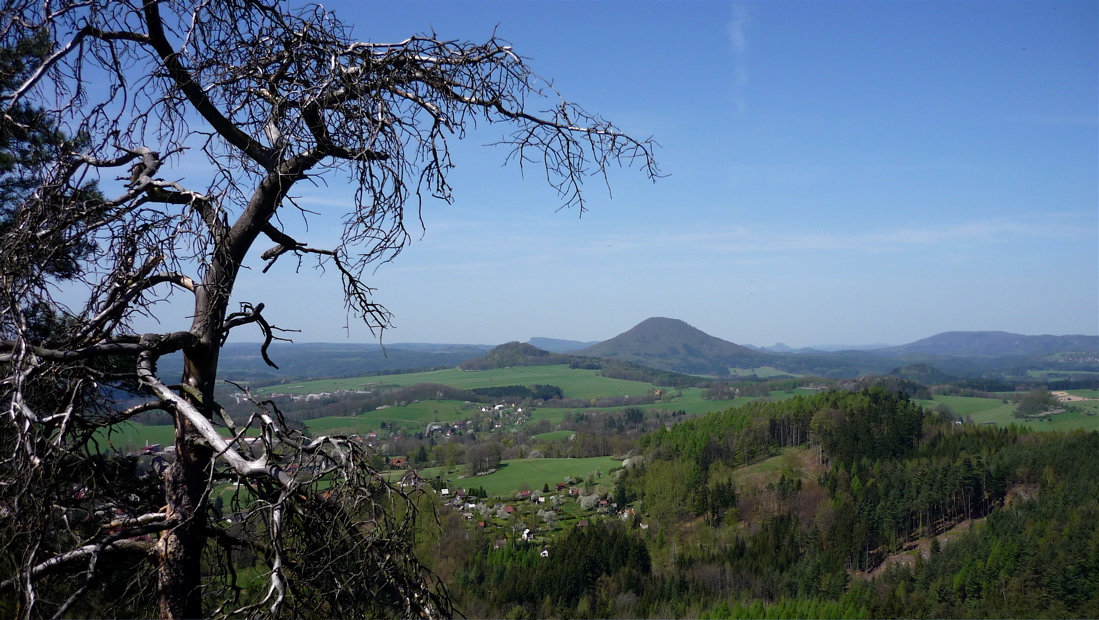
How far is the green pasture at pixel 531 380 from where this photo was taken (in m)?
74.8

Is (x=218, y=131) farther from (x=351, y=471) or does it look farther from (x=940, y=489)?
(x=940, y=489)

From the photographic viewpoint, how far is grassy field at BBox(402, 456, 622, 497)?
47031 millimetres

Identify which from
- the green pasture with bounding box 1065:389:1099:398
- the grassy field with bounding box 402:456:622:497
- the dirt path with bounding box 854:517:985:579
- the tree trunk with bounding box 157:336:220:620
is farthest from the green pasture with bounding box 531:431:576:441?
the tree trunk with bounding box 157:336:220:620

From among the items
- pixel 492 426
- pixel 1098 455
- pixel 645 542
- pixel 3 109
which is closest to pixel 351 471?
pixel 3 109

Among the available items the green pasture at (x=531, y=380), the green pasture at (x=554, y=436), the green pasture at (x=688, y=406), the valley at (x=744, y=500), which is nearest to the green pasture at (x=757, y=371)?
the green pasture at (x=531, y=380)

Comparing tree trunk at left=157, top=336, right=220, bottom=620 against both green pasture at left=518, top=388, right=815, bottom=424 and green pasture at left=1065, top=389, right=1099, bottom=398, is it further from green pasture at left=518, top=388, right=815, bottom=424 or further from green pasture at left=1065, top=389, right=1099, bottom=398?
green pasture at left=1065, top=389, right=1099, bottom=398

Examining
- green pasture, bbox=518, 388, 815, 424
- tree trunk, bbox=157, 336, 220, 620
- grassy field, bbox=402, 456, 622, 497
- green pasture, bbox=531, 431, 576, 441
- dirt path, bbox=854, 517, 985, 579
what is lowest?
dirt path, bbox=854, 517, 985, 579

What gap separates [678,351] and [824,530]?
5147 inches

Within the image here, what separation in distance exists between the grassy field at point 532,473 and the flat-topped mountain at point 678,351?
3801 inches

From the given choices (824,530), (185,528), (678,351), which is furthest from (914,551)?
(678,351)

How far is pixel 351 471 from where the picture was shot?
5.94 feet

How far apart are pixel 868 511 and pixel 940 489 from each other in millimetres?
5497

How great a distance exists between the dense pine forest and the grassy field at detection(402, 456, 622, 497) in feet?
11.8

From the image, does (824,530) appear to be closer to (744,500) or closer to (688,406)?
(744,500)
